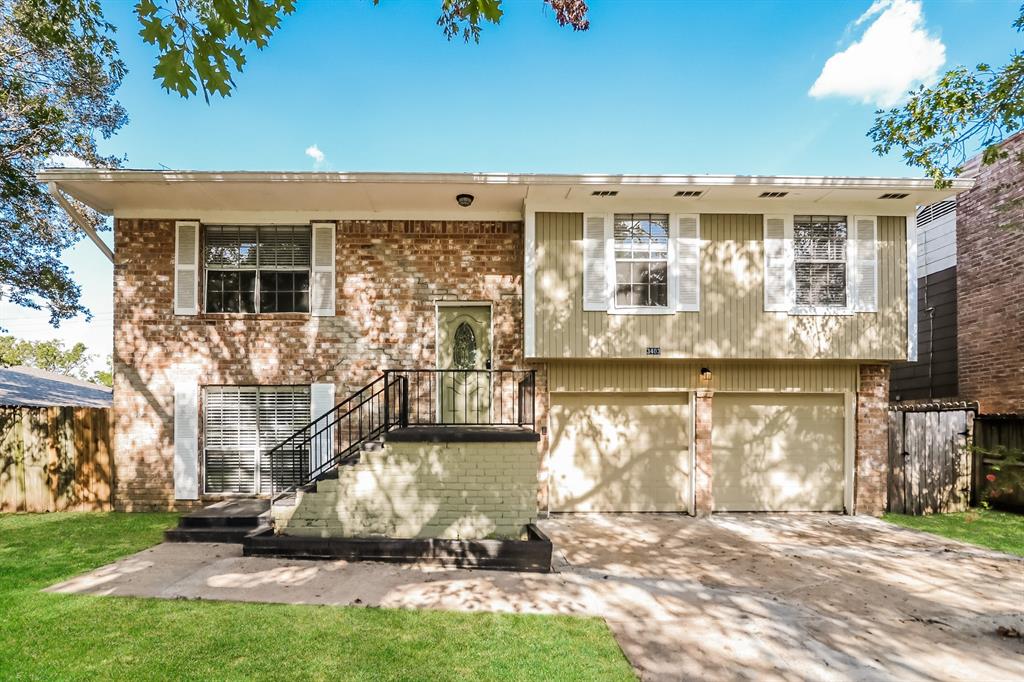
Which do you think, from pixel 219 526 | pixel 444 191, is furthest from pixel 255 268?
pixel 219 526

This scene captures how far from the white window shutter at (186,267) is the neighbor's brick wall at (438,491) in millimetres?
4206

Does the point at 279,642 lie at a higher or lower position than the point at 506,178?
lower

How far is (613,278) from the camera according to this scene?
8078mm

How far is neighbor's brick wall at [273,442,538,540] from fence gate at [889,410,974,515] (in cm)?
668

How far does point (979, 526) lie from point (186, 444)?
491 inches

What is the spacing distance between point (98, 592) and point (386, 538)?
2.70 m

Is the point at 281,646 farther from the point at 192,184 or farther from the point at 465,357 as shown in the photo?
the point at 192,184

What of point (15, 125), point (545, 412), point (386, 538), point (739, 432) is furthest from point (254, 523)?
point (15, 125)

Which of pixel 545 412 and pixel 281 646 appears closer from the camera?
pixel 281 646

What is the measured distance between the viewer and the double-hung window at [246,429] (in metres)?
8.30

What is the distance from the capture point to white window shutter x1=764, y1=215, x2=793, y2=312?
8.07m

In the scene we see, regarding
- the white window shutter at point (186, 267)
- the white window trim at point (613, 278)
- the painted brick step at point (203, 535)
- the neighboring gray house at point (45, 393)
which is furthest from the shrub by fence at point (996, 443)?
the neighboring gray house at point (45, 393)

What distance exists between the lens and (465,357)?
27.8 ft

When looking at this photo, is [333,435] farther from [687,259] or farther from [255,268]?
[687,259]
